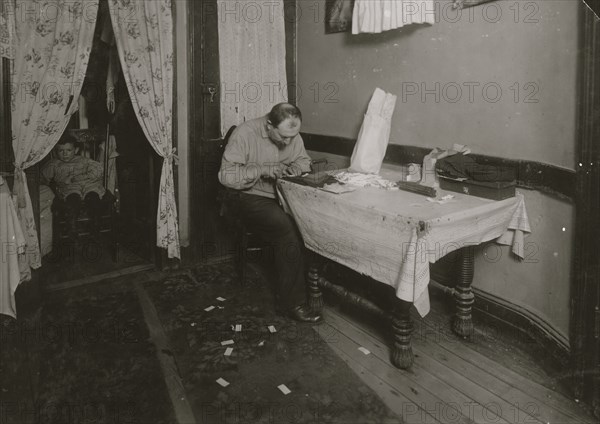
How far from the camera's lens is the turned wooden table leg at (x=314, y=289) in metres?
3.47

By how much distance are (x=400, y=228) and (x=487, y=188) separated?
0.72 m

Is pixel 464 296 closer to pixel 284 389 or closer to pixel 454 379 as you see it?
pixel 454 379

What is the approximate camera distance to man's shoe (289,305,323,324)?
338cm

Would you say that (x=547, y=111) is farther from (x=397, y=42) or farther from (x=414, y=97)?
(x=397, y=42)

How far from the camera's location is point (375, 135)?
366 cm

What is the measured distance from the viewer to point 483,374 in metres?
2.75

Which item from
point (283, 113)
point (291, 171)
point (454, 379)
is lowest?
point (454, 379)

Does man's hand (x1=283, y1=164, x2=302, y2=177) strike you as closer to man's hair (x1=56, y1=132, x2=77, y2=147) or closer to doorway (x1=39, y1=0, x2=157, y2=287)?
doorway (x1=39, y1=0, x2=157, y2=287)

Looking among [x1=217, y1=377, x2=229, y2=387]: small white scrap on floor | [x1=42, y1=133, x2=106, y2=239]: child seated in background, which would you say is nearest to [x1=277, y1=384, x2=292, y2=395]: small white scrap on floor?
[x1=217, y1=377, x2=229, y2=387]: small white scrap on floor

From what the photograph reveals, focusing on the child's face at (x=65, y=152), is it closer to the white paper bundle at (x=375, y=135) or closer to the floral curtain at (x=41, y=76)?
the floral curtain at (x=41, y=76)

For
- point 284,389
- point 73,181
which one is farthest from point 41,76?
point 284,389

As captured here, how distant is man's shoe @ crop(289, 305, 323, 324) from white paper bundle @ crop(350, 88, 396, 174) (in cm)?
113

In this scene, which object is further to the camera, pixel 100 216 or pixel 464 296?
pixel 100 216

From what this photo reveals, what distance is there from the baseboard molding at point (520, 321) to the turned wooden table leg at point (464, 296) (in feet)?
0.32
